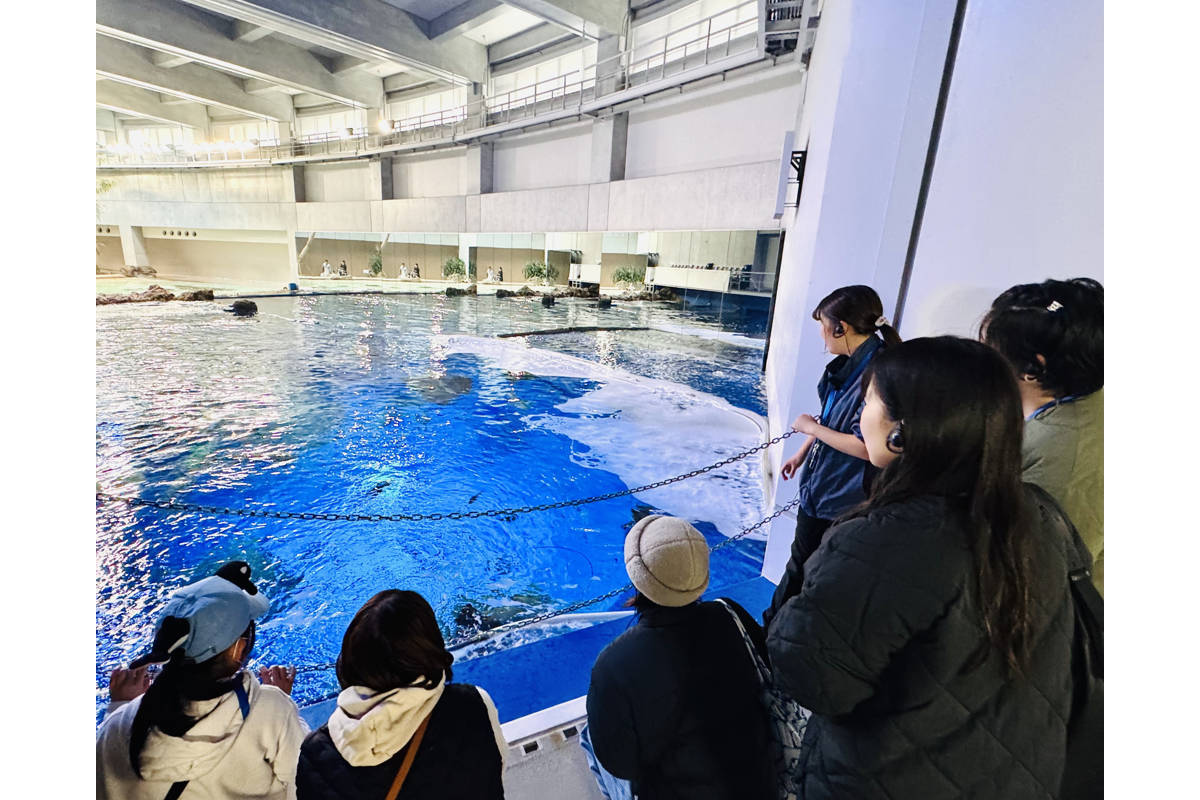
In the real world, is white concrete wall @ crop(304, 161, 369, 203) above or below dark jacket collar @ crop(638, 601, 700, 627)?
above

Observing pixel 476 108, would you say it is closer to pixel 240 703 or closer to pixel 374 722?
pixel 240 703

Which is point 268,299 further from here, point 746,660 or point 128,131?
point 746,660

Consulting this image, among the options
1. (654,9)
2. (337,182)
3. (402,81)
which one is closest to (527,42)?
(654,9)

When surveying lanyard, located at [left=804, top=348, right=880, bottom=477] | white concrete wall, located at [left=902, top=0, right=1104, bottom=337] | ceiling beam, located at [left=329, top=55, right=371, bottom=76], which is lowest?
lanyard, located at [left=804, top=348, right=880, bottom=477]

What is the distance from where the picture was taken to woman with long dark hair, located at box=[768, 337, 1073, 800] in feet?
2.55

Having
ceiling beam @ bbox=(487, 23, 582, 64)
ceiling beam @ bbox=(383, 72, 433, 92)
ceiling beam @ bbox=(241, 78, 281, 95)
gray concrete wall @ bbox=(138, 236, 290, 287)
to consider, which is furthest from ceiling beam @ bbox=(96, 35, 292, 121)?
ceiling beam @ bbox=(487, 23, 582, 64)

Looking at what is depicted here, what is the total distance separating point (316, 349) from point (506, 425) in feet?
21.3

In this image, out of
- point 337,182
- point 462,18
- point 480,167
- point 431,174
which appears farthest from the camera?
point 337,182

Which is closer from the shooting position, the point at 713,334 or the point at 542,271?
the point at 713,334

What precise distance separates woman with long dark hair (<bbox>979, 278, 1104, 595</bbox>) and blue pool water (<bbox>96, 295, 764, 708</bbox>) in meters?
2.73

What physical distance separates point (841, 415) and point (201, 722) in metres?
2.01

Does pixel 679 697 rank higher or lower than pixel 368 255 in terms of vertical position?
lower

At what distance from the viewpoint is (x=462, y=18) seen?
14188mm

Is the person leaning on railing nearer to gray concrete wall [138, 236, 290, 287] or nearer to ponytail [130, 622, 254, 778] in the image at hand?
ponytail [130, 622, 254, 778]
